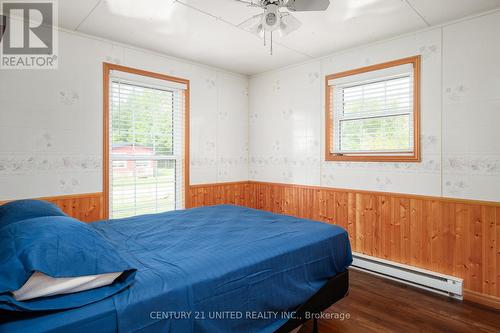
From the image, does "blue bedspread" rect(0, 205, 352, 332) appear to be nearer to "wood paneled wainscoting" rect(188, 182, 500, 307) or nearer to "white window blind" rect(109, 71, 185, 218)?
"white window blind" rect(109, 71, 185, 218)

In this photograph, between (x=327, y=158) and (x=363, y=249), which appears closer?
(x=363, y=249)

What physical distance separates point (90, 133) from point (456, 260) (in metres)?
3.87

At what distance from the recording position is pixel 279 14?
225 cm

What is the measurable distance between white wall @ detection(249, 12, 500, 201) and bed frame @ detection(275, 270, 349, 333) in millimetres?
1461

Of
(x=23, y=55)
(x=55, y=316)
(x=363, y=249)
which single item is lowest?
(x=363, y=249)

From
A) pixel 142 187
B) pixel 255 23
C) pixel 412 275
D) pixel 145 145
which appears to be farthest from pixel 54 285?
pixel 412 275

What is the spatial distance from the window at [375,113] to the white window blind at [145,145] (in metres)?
1.99

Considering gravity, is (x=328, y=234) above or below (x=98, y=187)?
below

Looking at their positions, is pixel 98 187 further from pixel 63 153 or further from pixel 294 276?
pixel 294 276

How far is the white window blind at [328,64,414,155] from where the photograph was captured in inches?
123

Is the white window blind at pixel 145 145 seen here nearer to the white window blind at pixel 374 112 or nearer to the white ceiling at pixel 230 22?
the white ceiling at pixel 230 22

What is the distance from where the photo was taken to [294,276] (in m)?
1.88

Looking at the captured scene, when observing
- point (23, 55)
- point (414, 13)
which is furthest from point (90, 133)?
point (414, 13)

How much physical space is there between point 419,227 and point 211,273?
246 cm
